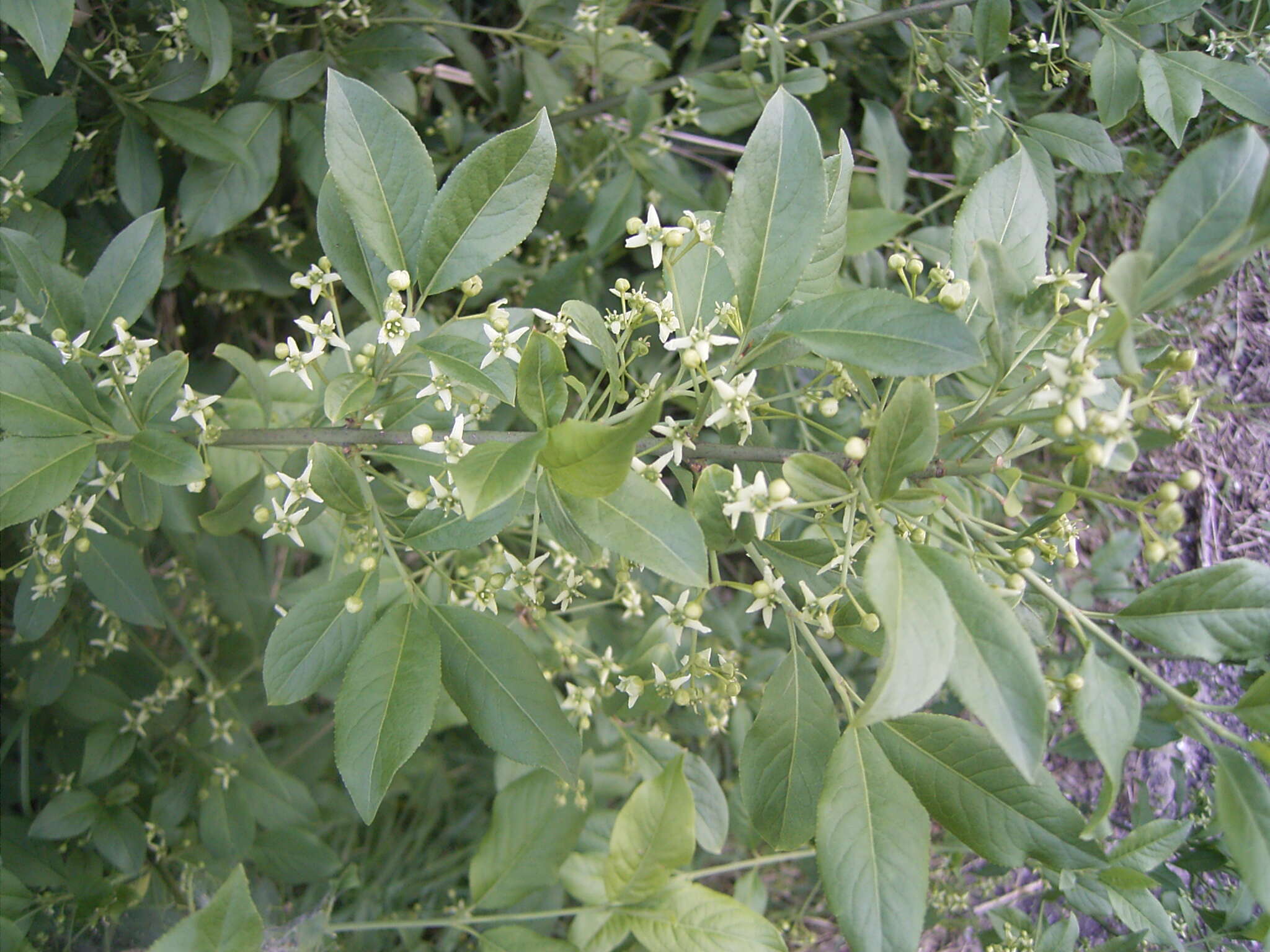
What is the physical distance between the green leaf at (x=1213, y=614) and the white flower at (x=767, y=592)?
18.2 inches

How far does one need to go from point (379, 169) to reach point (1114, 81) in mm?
1681

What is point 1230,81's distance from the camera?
6.21 feet

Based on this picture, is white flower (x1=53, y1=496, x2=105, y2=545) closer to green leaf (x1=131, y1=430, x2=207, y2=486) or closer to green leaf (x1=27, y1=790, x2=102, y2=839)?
green leaf (x1=131, y1=430, x2=207, y2=486)

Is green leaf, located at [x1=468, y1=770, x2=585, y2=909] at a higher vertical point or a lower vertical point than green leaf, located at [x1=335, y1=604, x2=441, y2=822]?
lower

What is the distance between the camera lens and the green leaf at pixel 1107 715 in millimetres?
958

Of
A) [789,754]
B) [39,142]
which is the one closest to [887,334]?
[789,754]

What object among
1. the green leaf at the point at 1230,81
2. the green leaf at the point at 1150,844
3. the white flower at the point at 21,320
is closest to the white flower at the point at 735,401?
the green leaf at the point at 1150,844

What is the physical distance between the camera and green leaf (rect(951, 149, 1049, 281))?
51.2 inches

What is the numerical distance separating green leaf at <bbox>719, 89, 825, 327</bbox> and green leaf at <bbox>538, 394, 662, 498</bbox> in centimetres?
30

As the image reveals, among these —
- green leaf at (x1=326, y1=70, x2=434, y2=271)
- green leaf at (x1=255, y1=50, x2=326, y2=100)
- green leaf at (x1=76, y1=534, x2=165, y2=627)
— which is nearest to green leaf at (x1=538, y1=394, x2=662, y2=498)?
green leaf at (x1=326, y1=70, x2=434, y2=271)

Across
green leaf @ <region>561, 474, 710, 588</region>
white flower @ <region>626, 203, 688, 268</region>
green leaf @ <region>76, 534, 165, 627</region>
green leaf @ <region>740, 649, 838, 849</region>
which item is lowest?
green leaf @ <region>76, 534, 165, 627</region>

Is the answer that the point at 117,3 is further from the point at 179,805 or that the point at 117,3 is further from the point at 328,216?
the point at 179,805

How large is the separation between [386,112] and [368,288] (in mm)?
267

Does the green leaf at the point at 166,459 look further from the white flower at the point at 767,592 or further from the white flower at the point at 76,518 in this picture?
the white flower at the point at 767,592
